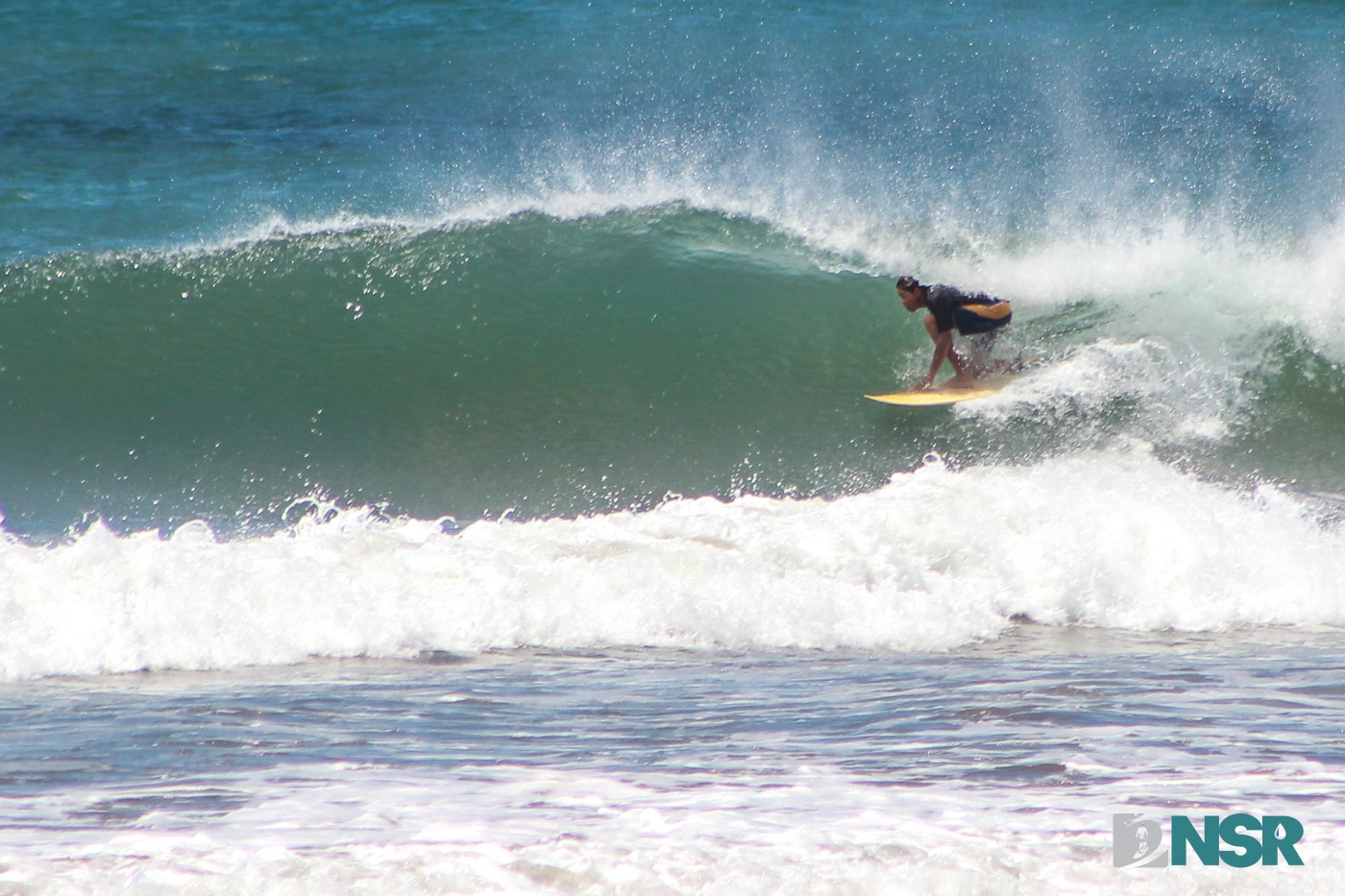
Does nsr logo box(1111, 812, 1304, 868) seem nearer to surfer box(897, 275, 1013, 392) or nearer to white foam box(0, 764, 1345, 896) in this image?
white foam box(0, 764, 1345, 896)

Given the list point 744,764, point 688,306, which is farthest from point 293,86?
point 744,764

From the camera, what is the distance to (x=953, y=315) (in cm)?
852

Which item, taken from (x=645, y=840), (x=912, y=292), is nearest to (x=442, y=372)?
(x=912, y=292)

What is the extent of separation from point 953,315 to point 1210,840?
5819mm

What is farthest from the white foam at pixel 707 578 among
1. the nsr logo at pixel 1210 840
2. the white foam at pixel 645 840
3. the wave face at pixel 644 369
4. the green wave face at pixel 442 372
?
the nsr logo at pixel 1210 840

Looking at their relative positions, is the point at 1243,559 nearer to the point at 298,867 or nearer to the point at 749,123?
the point at 298,867

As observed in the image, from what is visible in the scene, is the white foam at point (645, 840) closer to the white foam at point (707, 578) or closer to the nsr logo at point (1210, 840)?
the nsr logo at point (1210, 840)

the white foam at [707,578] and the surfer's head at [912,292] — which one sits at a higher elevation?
the surfer's head at [912,292]

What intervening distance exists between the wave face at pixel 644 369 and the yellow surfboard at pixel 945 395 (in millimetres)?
124

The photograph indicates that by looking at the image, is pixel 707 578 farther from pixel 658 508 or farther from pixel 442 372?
pixel 442 372

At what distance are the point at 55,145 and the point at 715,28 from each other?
39.7ft

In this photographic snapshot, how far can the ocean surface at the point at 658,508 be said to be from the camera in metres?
3.29

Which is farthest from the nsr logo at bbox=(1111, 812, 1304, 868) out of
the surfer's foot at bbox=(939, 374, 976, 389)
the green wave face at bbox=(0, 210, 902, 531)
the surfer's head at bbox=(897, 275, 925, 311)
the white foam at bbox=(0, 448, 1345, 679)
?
the surfer's head at bbox=(897, 275, 925, 311)

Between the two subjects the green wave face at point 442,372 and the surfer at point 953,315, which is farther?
the surfer at point 953,315
